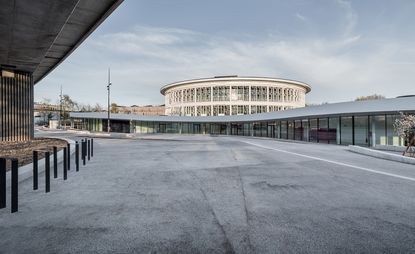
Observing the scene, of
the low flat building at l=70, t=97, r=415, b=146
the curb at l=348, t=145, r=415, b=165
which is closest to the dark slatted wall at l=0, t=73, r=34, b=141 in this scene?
the curb at l=348, t=145, r=415, b=165

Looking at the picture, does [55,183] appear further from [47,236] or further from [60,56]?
[60,56]

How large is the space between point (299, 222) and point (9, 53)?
1888 cm

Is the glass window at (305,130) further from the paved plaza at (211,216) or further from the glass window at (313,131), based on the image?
the paved plaza at (211,216)

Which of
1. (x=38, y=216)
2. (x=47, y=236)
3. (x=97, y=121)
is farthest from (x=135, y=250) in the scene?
(x=97, y=121)

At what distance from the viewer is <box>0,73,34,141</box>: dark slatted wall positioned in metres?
19.0

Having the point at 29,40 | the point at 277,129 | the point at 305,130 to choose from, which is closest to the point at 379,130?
the point at 305,130

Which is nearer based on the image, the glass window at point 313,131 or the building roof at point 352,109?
the building roof at point 352,109

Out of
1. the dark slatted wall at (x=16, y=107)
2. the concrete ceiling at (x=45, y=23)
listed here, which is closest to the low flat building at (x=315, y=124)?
the concrete ceiling at (x=45, y=23)

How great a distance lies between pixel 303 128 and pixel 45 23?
1253 inches

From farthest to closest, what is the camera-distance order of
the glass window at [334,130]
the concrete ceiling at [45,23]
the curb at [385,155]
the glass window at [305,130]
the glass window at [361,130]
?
the glass window at [305,130]
the glass window at [334,130]
the glass window at [361,130]
the curb at [385,155]
the concrete ceiling at [45,23]

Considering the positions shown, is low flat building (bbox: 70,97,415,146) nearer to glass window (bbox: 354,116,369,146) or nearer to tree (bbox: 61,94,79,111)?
glass window (bbox: 354,116,369,146)

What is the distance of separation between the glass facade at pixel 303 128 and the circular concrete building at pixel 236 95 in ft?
34.4

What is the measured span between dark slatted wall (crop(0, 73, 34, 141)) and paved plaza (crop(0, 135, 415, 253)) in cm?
1724

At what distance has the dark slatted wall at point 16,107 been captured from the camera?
19.0 m
